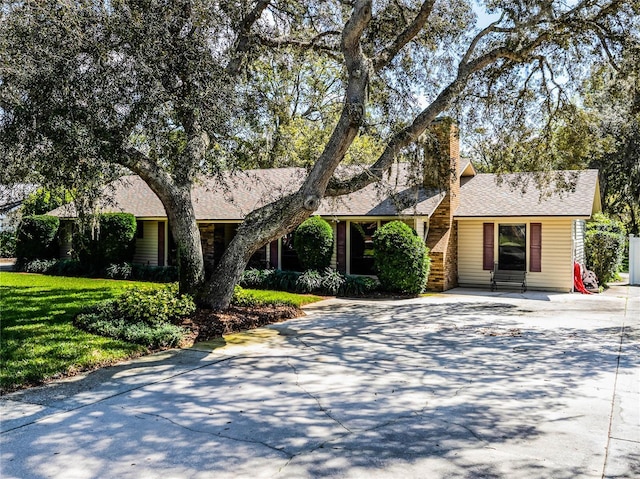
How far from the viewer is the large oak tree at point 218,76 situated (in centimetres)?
670

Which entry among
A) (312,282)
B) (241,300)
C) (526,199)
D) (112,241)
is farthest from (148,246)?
(526,199)

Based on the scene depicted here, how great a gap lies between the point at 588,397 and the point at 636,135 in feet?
74.8

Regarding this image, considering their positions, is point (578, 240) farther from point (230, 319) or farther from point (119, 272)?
point (119, 272)

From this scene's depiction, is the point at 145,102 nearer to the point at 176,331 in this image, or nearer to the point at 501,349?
the point at 176,331

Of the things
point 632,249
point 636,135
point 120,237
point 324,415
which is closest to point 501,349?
point 324,415

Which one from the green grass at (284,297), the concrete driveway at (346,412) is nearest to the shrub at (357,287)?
the green grass at (284,297)

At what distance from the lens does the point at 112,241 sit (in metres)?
18.3

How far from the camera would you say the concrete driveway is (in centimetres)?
383

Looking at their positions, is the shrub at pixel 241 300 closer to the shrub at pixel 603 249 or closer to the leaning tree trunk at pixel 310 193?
the leaning tree trunk at pixel 310 193

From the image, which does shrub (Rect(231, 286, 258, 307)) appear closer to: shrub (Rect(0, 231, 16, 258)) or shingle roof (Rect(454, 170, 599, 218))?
shingle roof (Rect(454, 170, 599, 218))

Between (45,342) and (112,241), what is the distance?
11.7 metres

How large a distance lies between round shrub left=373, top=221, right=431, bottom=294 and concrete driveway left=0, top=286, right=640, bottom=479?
4.92 m

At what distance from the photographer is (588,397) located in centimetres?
548

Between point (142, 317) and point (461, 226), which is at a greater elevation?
point (461, 226)
